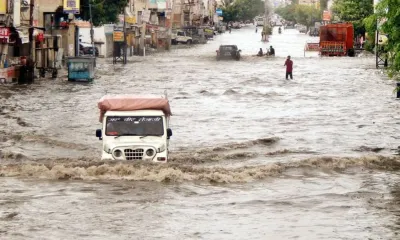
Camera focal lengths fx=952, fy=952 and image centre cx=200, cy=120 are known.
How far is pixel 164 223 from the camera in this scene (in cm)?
1841

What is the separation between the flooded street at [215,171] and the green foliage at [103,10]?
2427cm

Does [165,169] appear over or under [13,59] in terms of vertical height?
under

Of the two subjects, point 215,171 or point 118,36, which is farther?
point 118,36

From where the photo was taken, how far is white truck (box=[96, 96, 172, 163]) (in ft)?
73.0

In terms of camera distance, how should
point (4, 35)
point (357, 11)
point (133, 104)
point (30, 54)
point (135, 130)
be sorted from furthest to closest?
point (357, 11) < point (30, 54) < point (4, 35) < point (133, 104) < point (135, 130)

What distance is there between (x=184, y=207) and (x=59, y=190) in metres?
3.23

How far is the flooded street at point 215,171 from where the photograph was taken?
18391mm

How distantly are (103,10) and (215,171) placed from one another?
5024cm

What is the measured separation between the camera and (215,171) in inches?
942

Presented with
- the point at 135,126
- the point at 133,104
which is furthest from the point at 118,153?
the point at 133,104

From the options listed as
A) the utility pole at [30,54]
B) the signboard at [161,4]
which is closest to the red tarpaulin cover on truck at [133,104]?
the utility pole at [30,54]

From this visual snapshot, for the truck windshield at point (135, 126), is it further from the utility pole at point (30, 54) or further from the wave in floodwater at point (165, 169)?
the utility pole at point (30, 54)

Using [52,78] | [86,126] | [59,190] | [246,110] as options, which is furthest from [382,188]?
[52,78]

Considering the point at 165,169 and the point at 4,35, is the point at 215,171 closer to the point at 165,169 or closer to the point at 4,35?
the point at 165,169
